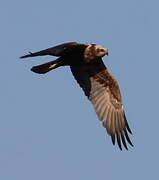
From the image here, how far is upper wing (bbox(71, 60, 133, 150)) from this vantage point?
12.9 metres

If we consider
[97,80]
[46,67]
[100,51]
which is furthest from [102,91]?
[46,67]

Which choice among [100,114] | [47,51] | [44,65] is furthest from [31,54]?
[100,114]

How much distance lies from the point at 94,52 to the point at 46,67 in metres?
0.97

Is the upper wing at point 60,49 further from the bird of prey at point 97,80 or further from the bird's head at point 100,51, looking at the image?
the bird's head at point 100,51

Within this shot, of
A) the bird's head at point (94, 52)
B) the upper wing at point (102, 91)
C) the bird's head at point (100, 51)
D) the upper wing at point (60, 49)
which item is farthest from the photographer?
the upper wing at point (102, 91)

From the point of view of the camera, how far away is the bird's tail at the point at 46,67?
12.2m

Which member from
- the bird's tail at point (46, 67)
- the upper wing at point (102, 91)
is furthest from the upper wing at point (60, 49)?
the upper wing at point (102, 91)

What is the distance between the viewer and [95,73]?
13250 millimetres

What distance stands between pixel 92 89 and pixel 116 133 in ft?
3.77

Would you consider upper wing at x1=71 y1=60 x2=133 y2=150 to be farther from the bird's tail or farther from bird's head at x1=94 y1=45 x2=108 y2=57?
the bird's tail

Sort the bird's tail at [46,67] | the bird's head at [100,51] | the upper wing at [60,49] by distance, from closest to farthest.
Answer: the upper wing at [60,49] < the bird's tail at [46,67] < the bird's head at [100,51]

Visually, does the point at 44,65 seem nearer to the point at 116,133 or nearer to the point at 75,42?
the point at 75,42

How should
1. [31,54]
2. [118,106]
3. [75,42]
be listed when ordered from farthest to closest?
[118,106] → [75,42] → [31,54]

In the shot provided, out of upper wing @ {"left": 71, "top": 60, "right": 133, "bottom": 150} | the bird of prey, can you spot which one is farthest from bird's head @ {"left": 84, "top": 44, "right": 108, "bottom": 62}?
upper wing @ {"left": 71, "top": 60, "right": 133, "bottom": 150}
